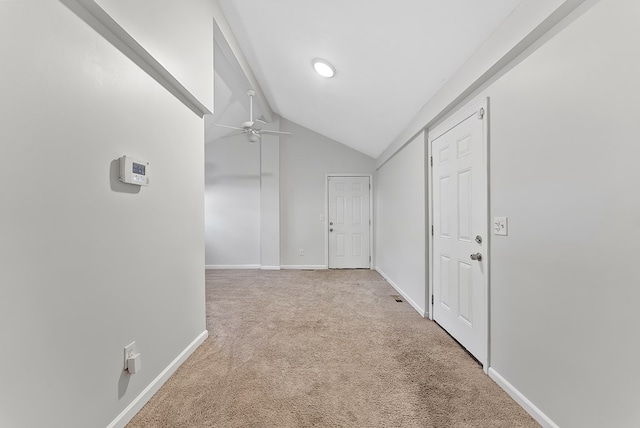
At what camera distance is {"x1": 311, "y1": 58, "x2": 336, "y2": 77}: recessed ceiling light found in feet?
9.32

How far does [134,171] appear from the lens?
4.84 feet

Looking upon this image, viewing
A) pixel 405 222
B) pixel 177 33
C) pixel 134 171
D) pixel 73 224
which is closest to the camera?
pixel 73 224

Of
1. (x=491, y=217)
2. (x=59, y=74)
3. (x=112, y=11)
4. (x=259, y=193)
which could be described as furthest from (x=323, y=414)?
(x=259, y=193)

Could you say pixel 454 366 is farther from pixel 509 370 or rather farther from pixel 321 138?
pixel 321 138

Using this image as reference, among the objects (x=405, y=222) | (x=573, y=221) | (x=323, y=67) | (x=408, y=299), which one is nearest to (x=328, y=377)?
(x=573, y=221)

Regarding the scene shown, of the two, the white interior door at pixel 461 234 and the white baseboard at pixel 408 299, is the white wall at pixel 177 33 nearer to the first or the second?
the white interior door at pixel 461 234

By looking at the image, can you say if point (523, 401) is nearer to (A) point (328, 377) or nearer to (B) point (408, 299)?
(A) point (328, 377)

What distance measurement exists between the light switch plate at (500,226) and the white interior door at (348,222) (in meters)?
3.89

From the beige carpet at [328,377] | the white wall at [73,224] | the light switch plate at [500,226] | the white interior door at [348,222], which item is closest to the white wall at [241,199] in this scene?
the white interior door at [348,222]

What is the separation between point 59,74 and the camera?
1.09 meters

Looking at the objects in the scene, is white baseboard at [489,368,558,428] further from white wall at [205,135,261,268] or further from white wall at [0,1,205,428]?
white wall at [205,135,261,268]

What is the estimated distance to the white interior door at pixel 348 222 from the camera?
5.68m

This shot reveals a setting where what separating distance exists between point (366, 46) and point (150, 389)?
114 inches

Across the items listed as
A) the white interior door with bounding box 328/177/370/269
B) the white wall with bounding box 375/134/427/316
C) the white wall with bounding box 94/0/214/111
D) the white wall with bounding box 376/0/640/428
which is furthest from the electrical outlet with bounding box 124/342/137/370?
the white interior door with bounding box 328/177/370/269
